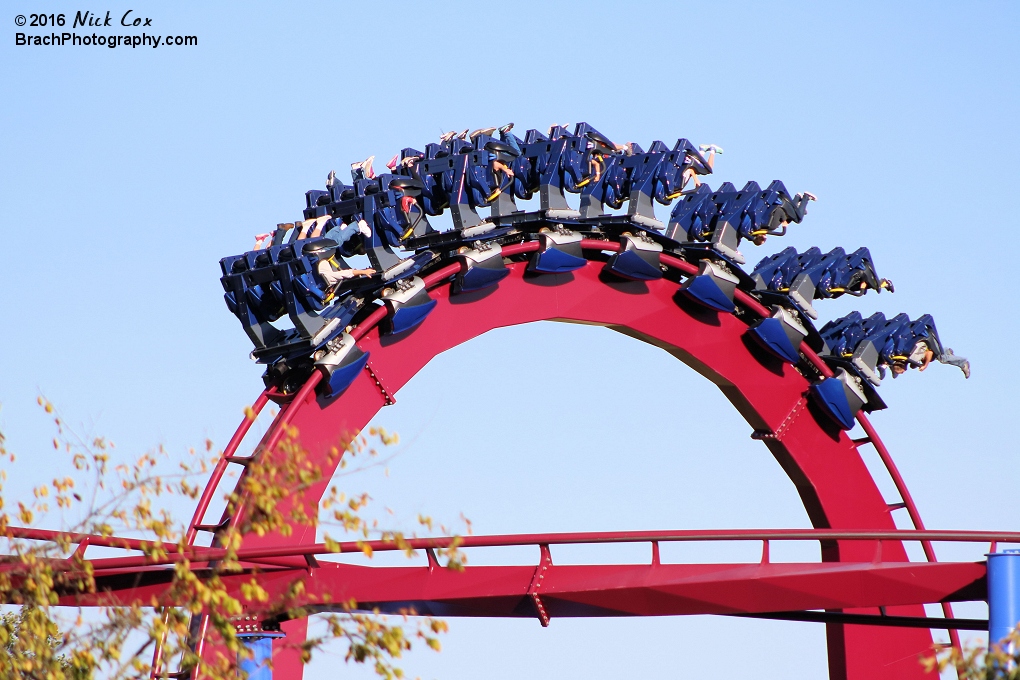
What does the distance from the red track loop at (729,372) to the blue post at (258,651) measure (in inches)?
139

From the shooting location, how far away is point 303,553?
13.0 meters

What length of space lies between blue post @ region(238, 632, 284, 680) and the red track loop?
3533mm

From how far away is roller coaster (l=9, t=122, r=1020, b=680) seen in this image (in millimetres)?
13555

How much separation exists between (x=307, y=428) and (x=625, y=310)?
4.45 meters

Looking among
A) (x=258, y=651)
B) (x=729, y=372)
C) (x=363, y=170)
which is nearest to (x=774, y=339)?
(x=729, y=372)

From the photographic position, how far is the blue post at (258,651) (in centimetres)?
1286

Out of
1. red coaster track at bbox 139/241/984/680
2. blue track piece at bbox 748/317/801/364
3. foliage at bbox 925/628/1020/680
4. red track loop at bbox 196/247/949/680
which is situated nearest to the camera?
foliage at bbox 925/628/1020/680

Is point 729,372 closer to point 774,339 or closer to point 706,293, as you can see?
point 774,339

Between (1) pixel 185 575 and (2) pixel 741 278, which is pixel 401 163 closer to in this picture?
(2) pixel 741 278

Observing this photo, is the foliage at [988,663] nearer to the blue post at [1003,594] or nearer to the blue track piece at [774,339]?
the blue post at [1003,594]

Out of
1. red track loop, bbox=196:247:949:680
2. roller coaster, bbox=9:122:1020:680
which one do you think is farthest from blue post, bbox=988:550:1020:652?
red track loop, bbox=196:247:949:680

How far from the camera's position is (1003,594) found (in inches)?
506

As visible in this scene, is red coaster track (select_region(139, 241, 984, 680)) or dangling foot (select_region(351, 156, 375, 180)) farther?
dangling foot (select_region(351, 156, 375, 180))

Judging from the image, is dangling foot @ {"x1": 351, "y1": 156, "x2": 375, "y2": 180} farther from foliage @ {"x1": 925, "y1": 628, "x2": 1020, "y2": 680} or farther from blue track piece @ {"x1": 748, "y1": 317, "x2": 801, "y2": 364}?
foliage @ {"x1": 925, "y1": 628, "x2": 1020, "y2": 680}
